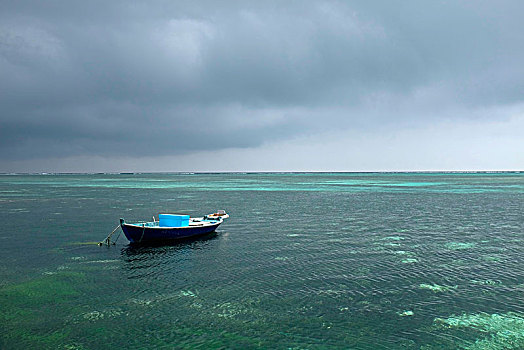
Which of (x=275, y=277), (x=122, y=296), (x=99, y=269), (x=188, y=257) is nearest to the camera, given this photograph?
(x=122, y=296)

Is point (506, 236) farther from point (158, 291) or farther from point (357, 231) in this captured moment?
point (158, 291)

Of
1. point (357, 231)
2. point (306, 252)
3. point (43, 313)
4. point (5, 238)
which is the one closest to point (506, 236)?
point (357, 231)

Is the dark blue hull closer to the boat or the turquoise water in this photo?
the boat

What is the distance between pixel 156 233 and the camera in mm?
40594

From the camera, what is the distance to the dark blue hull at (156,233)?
39375mm

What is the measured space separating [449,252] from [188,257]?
26.7m

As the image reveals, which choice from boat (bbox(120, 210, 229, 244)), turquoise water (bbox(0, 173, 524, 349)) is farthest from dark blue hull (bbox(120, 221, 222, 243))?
turquoise water (bbox(0, 173, 524, 349))

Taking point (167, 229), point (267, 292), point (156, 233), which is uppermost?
point (167, 229)

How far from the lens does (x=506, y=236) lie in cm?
4422

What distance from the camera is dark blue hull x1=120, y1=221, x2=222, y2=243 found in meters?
39.4

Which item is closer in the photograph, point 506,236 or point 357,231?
point 506,236

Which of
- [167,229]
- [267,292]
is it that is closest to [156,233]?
[167,229]

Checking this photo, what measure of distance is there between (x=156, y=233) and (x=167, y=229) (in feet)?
4.44

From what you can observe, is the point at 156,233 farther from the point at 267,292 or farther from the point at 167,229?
the point at 267,292
